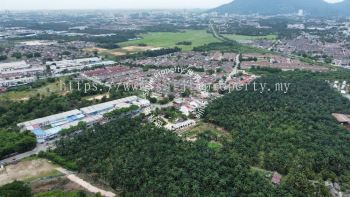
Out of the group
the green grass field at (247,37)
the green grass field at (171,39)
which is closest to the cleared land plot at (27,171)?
the green grass field at (171,39)

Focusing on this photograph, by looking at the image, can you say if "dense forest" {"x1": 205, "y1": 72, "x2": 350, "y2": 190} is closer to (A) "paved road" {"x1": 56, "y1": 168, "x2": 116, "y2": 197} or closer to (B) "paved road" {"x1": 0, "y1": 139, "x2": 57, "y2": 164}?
(A) "paved road" {"x1": 56, "y1": 168, "x2": 116, "y2": 197}

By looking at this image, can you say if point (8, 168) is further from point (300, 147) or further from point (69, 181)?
point (300, 147)

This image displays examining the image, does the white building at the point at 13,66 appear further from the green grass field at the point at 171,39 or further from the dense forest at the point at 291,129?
the dense forest at the point at 291,129

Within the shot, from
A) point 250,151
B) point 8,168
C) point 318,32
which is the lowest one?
point 8,168

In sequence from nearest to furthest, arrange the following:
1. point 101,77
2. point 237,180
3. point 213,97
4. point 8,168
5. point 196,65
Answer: point 237,180 → point 8,168 → point 213,97 → point 101,77 → point 196,65

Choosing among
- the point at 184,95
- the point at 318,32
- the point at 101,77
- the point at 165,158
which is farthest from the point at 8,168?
the point at 318,32

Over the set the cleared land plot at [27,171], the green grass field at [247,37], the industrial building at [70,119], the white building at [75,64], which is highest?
the green grass field at [247,37]
